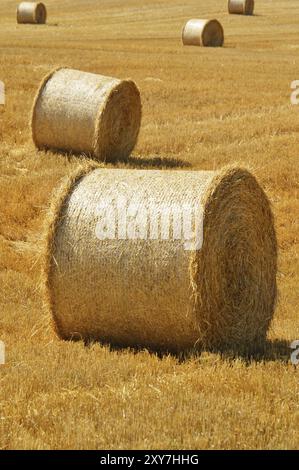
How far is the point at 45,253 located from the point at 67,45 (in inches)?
1080

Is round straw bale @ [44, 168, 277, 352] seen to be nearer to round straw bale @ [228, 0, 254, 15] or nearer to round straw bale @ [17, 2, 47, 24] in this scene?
round straw bale @ [17, 2, 47, 24]

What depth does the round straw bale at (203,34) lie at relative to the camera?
37.2 metres

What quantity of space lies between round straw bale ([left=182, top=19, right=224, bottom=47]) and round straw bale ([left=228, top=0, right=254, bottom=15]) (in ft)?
40.3

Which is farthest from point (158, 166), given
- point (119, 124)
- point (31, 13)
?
point (31, 13)

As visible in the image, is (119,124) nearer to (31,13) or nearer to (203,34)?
(203,34)

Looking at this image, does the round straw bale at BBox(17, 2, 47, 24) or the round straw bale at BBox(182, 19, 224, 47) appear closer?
the round straw bale at BBox(182, 19, 224, 47)

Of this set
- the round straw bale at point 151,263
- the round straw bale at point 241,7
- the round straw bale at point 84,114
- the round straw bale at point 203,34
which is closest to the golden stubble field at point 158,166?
the round straw bale at point 151,263

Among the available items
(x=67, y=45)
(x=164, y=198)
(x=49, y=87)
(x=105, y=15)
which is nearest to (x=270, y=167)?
(x=49, y=87)

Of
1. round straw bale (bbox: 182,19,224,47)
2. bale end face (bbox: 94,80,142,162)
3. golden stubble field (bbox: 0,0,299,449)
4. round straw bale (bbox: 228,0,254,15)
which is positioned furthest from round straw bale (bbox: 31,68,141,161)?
round straw bale (bbox: 228,0,254,15)

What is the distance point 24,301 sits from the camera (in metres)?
9.70

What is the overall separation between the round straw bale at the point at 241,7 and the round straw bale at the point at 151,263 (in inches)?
1688

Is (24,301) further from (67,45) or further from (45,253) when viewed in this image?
(67,45)

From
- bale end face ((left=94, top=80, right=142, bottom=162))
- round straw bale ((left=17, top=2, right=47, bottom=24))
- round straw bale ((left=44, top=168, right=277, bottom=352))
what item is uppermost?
round straw bale ((left=44, top=168, right=277, bottom=352))

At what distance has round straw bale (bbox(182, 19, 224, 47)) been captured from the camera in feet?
122
